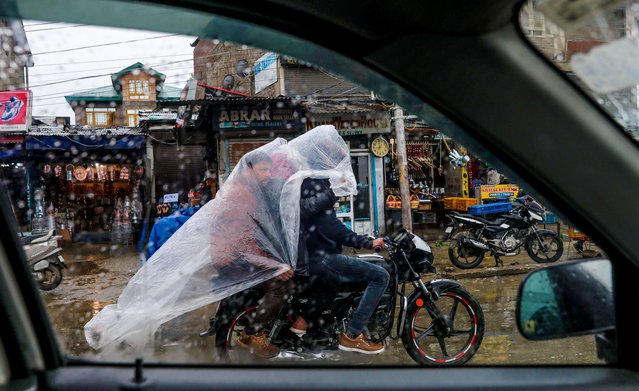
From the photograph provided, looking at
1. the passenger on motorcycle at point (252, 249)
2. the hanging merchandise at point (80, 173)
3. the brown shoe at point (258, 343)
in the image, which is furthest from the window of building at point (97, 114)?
the hanging merchandise at point (80, 173)

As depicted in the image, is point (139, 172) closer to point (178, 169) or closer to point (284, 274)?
point (178, 169)


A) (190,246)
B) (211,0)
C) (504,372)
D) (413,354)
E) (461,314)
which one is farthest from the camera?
(461,314)

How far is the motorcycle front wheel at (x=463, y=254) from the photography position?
25.5 ft

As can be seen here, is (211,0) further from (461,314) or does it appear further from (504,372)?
(461,314)

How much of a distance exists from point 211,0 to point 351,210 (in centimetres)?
673

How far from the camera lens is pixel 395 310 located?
14.1ft

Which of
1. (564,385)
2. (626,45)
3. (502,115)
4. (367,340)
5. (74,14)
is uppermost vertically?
(74,14)

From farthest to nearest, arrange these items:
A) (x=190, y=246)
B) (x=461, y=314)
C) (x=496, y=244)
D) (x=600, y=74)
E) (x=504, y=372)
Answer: (x=496, y=244), (x=461, y=314), (x=190, y=246), (x=504, y=372), (x=600, y=74)

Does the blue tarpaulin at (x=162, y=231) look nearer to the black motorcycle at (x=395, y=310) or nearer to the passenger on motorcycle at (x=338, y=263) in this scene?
the black motorcycle at (x=395, y=310)

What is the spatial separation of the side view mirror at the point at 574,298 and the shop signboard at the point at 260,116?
18.1 ft

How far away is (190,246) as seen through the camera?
12.8 ft

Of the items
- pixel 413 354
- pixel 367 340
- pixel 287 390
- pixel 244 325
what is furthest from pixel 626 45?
pixel 244 325

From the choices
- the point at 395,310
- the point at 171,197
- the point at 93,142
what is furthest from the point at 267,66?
the point at 93,142

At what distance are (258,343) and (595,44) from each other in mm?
3095
